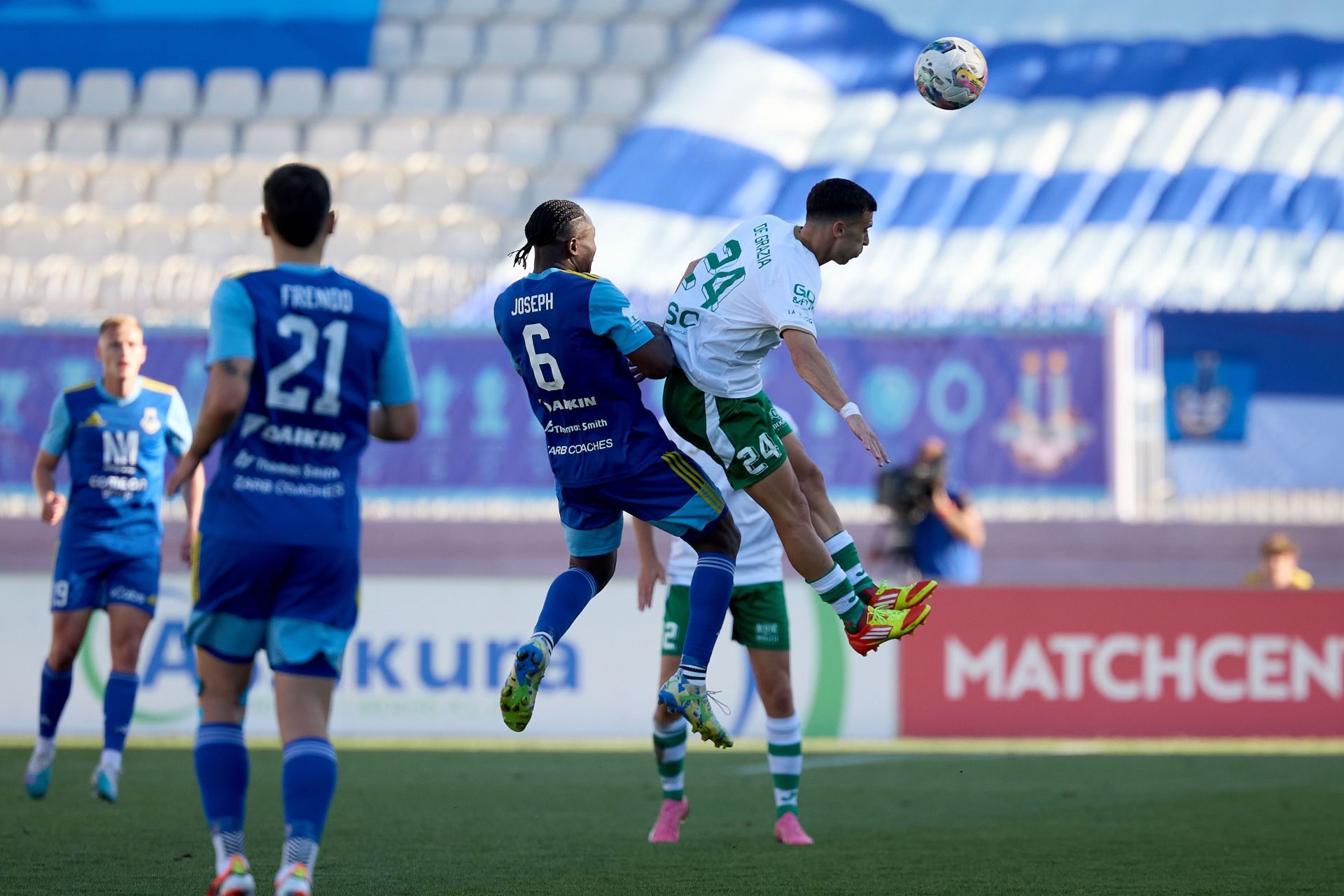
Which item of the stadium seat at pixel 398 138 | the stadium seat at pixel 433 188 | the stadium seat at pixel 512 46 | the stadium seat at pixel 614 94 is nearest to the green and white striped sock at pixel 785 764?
the stadium seat at pixel 433 188

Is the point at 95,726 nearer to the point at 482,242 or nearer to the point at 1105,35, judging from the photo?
the point at 482,242

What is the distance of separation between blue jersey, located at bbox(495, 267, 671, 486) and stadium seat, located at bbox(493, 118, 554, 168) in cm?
1530

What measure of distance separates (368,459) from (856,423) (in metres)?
10.9

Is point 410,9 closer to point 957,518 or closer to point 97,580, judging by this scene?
point 957,518

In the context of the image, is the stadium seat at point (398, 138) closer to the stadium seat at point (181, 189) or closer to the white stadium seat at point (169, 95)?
the stadium seat at point (181, 189)

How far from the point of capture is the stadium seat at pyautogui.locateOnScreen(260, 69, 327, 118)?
73.6 ft

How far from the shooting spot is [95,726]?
1243 cm

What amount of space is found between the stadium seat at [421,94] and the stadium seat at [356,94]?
0.20 metres

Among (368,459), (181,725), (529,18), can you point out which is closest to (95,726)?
(181,725)

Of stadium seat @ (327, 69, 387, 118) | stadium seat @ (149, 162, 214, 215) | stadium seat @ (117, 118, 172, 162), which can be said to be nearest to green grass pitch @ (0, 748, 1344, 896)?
stadium seat @ (149, 162, 214, 215)

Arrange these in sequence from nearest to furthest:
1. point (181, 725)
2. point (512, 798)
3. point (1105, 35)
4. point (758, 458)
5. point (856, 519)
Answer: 1. point (758, 458)
2. point (512, 798)
3. point (181, 725)
4. point (856, 519)
5. point (1105, 35)

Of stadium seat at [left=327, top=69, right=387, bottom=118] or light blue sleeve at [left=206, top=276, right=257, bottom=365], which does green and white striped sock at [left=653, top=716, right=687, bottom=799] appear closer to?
light blue sleeve at [left=206, top=276, right=257, bottom=365]

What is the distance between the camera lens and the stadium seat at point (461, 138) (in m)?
21.6

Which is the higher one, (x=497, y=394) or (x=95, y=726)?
(x=497, y=394)
